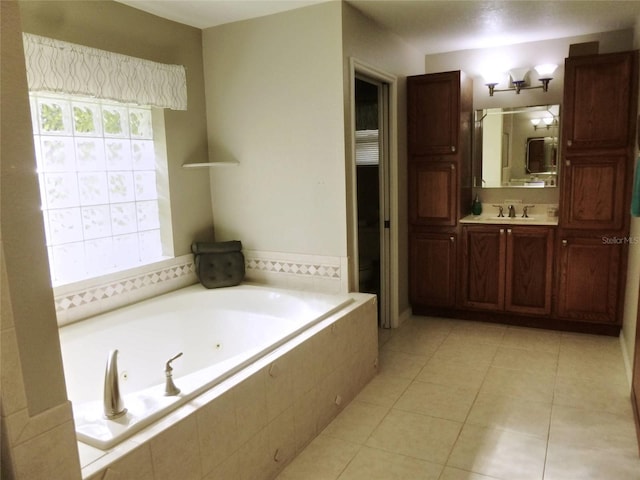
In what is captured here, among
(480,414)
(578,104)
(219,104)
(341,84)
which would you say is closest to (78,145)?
(219,104)

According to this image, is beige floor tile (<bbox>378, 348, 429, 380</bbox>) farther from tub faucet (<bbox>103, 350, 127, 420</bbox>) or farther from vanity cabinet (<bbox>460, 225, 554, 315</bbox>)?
tub faucet (<bbox>103, 350, 127, 420</bbox>)

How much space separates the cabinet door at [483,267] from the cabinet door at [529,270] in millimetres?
62

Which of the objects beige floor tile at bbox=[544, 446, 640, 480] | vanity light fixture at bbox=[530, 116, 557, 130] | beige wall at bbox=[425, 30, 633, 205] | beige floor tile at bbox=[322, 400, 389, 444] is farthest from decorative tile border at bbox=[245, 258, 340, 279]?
vanity light fixture at bbox=[530, 116, 557, 130]

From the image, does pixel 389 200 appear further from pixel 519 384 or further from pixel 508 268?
pixel 519 384

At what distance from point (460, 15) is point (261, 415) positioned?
2.81m

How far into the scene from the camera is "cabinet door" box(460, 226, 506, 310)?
3928 mm

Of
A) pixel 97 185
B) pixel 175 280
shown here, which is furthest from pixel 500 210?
pixel 97 185

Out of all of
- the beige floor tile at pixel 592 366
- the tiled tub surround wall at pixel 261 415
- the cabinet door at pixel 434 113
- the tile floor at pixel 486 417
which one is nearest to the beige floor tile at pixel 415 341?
the tile floor at pixel 486 417

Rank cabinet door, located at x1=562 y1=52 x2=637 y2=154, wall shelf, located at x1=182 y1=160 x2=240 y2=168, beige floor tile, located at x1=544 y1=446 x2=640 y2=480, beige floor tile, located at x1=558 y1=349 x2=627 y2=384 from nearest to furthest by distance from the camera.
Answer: beige floor tile, located at x1=544 y1=446 x2=640 y2=480 → beige floor tile, located at x1=558 y1=349 x2=627 y2=384 → wall shelf, located at x1=182 y1=160 x2=240 y2=168 → cabinet door, located at x1=562 y1=52 x2=637 y2=154

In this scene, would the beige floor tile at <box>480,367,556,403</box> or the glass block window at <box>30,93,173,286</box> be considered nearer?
the glass block window at <box>30,93,173,286</box>

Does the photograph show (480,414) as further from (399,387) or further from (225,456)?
(225,456)

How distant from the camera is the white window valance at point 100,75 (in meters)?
2.36

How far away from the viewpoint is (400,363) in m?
3.34

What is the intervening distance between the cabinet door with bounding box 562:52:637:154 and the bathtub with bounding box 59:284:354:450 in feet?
7.02
